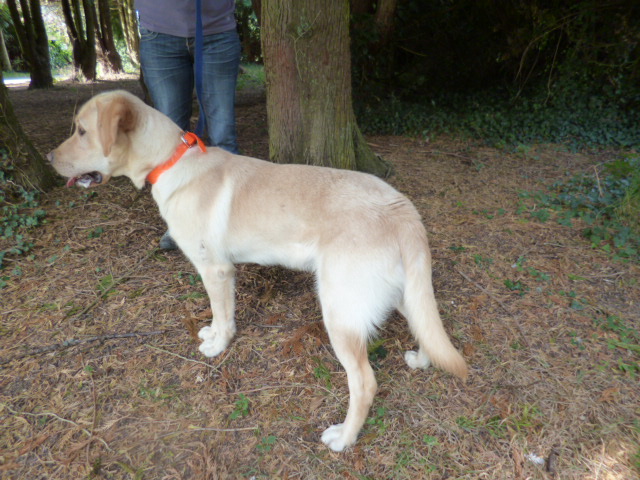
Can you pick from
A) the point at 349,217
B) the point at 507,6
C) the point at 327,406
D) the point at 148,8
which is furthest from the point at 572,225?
the point at 507,6

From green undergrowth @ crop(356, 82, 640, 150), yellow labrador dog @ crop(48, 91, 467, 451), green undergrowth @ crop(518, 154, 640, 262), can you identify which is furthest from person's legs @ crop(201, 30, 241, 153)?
green undergrowth @ crop(356, 82, 640, 150)

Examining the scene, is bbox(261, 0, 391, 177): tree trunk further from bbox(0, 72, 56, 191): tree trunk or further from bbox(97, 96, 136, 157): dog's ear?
bbox(0, 72, 56, 191): tree trunk

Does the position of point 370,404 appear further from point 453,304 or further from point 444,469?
point 453,304

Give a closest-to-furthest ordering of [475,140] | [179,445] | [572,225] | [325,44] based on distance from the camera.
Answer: [179,445], [325,44], [572,225], [475,140]

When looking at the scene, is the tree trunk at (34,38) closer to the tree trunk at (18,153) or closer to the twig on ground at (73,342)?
the tree trunk at (18,153)

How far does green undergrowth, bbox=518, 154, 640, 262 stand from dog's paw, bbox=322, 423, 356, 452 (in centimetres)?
289

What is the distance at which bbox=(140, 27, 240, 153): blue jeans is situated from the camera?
10.1 feet

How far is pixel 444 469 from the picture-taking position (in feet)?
6.04

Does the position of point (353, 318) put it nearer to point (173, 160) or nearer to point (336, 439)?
point (336, 439)

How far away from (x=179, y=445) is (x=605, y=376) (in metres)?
2.52

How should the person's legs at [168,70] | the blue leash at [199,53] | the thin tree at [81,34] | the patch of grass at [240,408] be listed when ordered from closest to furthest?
the patch of grass at [240,408], the blue leash at [199,53], the person's legs at [168,70], the thin tree at [81,34]

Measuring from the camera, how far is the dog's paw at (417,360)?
93.0 inches

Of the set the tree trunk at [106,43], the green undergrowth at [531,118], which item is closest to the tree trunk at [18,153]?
the green undergrowth at [531,118]

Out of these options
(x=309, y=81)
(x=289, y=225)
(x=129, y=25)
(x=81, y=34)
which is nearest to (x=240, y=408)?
(x=289, y=225)
